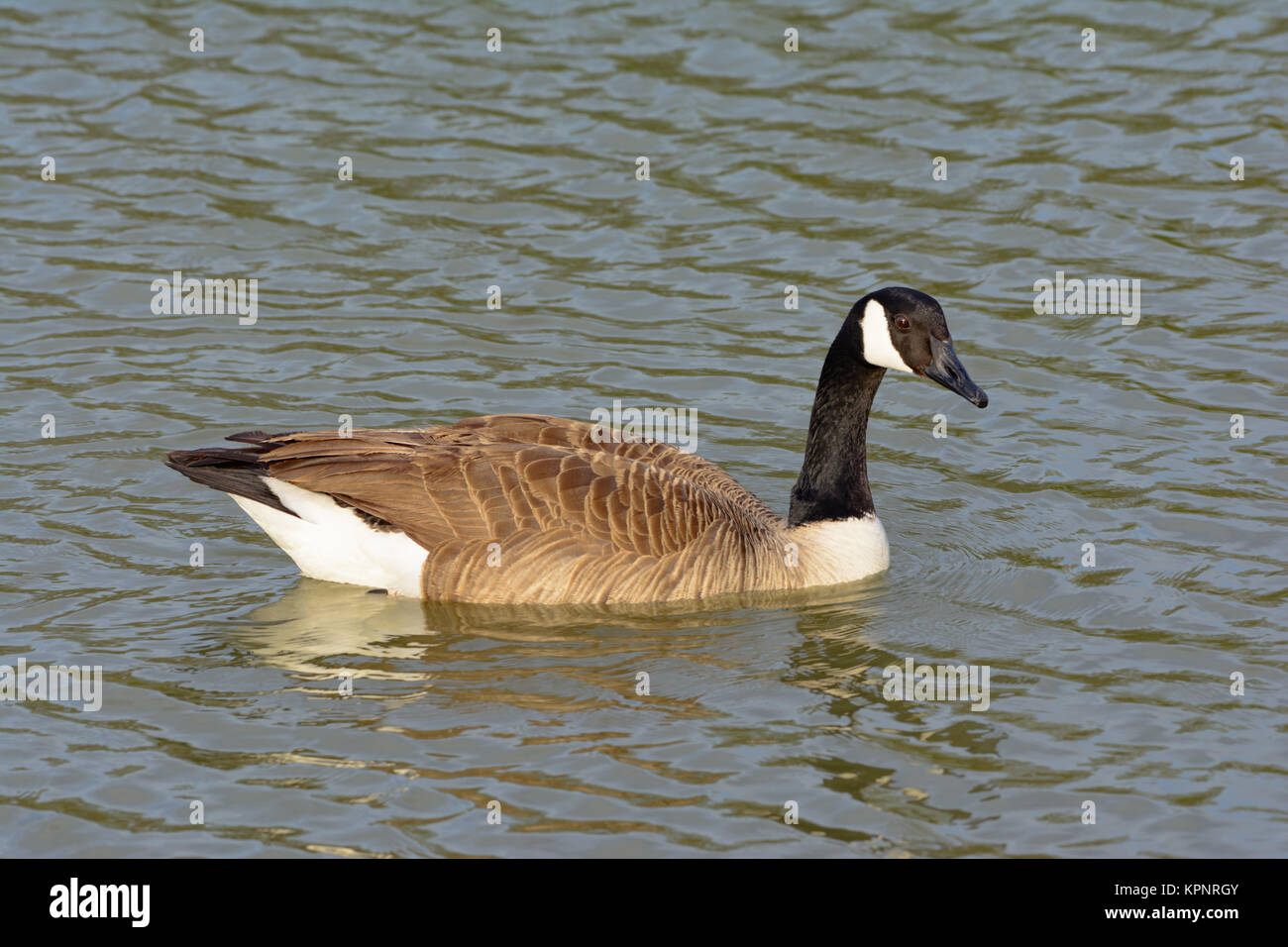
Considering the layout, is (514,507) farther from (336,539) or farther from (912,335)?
(912,335)

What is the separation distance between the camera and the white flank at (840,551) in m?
11.2

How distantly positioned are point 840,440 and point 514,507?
2129 millimetres

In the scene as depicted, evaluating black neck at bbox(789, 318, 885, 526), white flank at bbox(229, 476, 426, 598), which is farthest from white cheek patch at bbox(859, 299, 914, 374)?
white flank at bbox(229, 476, 426, 598)

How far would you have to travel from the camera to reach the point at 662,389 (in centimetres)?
1358

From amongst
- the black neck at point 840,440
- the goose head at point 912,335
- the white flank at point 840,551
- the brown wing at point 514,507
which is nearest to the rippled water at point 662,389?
the white flank at point 840,551

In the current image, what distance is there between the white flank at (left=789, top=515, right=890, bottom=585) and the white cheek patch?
39.3 inches

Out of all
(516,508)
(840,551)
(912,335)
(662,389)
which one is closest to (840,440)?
(840,551)

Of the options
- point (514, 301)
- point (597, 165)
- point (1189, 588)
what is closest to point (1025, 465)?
point (1189, 588)

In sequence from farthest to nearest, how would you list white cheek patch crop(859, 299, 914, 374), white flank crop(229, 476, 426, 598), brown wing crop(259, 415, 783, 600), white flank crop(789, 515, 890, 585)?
white flank crop(789, 515, 890, 585), white cheek patch crop(859, 299, 914, 374), white flank crop(229, 476, 426, 598), brown wing crop(259, 415, 783, 600)

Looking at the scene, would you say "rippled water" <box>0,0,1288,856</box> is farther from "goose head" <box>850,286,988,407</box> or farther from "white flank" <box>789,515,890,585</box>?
"goose head" <box>850,286,988,407</box>

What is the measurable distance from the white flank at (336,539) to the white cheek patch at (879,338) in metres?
2.94

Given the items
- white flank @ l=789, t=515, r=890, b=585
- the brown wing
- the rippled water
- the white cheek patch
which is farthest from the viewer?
white flank @ l=789, t=515, r=890, b=585

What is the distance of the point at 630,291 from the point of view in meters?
14.9

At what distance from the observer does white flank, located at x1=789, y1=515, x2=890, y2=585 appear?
36.9ft
